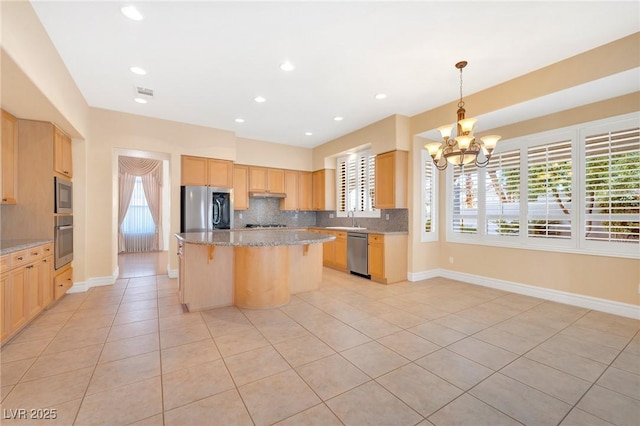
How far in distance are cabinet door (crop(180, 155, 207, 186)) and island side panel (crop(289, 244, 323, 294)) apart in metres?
2.62

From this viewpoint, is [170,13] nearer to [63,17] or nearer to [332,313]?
[63,17]

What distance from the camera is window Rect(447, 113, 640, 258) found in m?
3.28

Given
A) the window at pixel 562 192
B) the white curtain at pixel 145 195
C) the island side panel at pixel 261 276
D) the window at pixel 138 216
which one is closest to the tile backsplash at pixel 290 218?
the window at pixel 562 192

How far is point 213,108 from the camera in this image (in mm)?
4496

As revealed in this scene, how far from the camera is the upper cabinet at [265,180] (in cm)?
632

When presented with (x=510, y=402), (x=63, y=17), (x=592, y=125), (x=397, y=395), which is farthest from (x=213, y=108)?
(x=592, y=125)

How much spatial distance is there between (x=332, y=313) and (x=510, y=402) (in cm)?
190

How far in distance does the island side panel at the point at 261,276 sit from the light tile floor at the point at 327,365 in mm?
157

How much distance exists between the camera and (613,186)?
334 cm

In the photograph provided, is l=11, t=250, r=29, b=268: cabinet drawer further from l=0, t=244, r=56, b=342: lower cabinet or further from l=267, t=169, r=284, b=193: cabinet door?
Result: l=267, t=169, r=284, b=193: cabinet door

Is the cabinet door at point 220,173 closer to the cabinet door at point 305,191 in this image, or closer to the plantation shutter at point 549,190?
the cabinet door at point 305,191


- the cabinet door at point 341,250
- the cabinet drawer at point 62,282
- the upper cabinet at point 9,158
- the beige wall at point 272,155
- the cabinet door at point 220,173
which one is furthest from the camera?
the beige wall at point 272,155

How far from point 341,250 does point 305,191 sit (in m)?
2.12

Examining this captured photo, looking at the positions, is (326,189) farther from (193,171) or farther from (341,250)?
(193,171)
